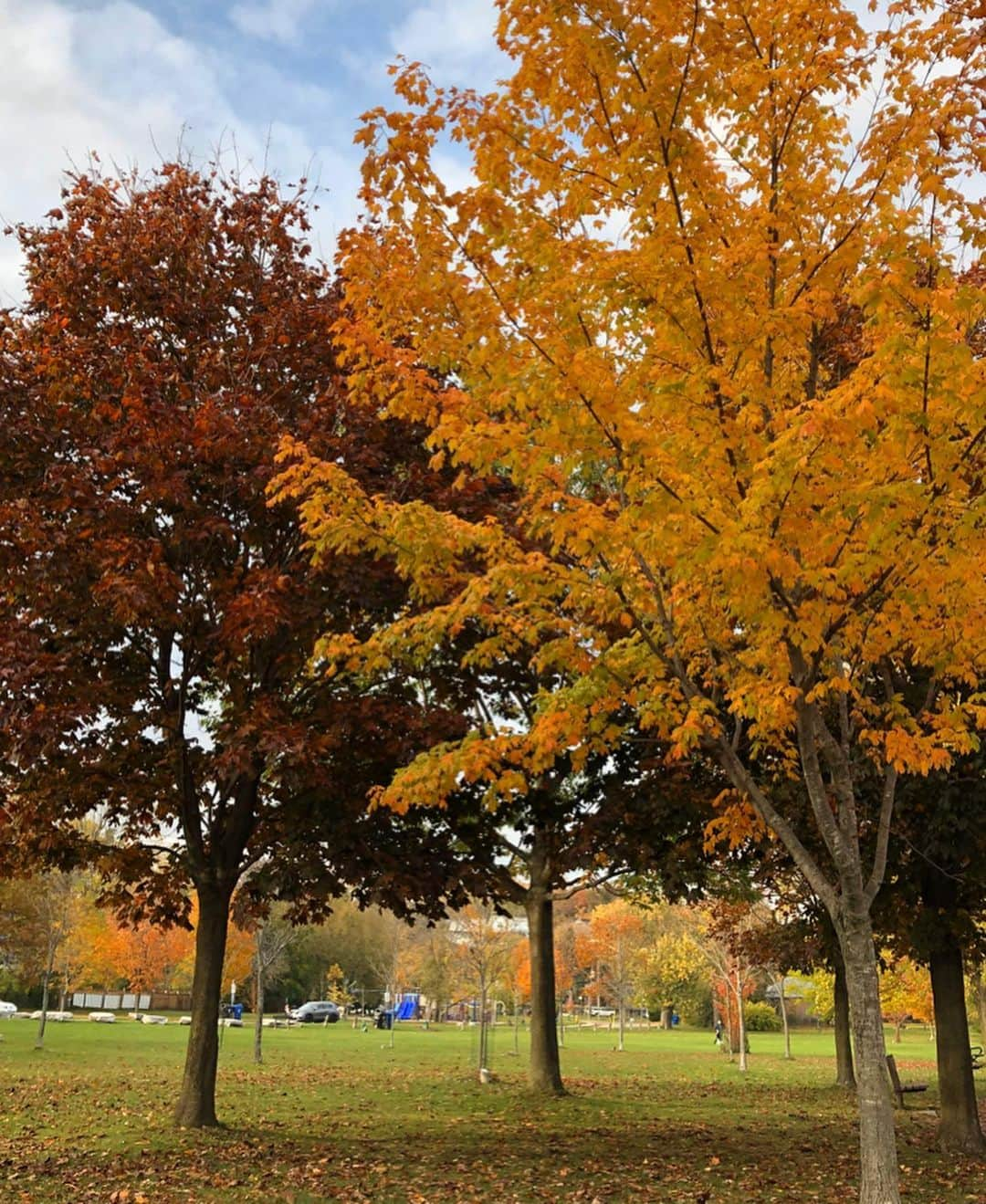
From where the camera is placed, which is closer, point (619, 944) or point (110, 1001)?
point (619, 944)

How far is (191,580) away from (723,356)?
5849 mm

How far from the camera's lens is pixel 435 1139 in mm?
10094

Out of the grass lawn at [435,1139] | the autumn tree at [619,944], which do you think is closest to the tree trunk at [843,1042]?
the grass lawn at [435,1139]

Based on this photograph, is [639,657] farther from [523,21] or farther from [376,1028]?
[376,1028]

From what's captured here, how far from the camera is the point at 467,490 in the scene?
9.99 metres

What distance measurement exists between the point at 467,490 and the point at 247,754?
3496mm

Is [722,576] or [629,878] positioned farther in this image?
[629,878]

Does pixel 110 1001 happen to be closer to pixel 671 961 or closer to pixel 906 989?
pixel 671 961

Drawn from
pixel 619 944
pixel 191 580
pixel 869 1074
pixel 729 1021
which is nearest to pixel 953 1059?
pixel 869 1074

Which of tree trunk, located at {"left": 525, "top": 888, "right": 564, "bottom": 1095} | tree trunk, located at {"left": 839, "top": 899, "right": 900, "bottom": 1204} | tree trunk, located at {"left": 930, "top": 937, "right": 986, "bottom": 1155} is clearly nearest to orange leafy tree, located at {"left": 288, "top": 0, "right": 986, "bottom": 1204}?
tree trunk, located at {"left": 839, "top": 899, "right": 900, "bottom": 1204}

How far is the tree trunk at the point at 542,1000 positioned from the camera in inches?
580

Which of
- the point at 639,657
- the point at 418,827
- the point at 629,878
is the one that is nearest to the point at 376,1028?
the point at 629,878

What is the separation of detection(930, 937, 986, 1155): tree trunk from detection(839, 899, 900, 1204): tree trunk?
524 cm

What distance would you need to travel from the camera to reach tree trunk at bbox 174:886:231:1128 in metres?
9.94
